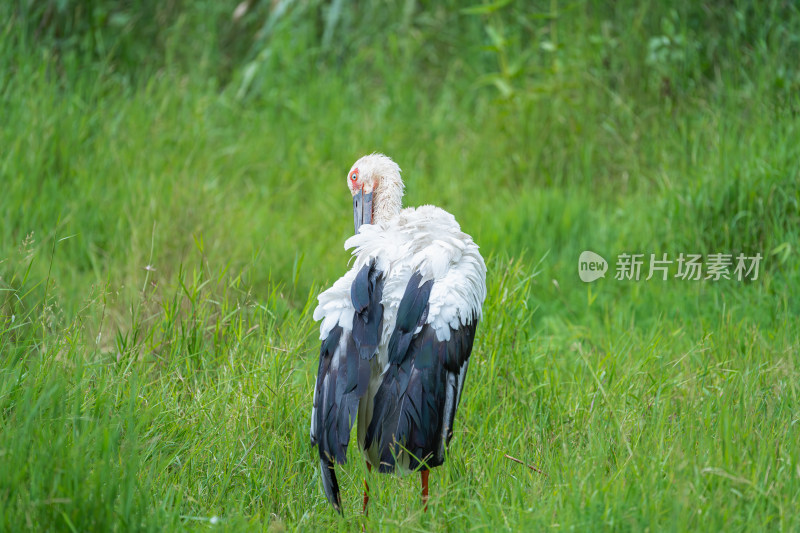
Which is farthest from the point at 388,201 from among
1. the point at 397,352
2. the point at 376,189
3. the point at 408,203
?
the point at 408,203

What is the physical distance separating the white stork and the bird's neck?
566 mm

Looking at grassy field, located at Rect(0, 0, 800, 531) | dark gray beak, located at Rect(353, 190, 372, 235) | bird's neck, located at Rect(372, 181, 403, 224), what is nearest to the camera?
grassy field, located at Rect(0, 0, 800, 531)

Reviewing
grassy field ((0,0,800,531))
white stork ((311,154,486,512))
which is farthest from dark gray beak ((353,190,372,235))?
white stork ((311,154,486,512))

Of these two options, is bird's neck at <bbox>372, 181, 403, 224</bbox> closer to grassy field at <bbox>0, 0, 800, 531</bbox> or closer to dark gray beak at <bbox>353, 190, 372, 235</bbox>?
dark gray beak at <bbox>353, 190, 372, 235</bbox>

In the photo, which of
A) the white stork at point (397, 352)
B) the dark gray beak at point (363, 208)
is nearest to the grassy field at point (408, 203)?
the white stork at point (397, 352)

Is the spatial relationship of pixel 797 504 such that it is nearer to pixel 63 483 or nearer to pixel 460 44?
pixel 63 483

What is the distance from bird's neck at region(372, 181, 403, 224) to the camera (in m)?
3.55

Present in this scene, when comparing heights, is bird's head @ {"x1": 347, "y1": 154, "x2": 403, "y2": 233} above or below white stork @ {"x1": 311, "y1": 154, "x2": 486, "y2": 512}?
above

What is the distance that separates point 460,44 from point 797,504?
503 cm

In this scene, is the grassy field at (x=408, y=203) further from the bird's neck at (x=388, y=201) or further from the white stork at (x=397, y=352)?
the bird's neck at (x=388, y=201)

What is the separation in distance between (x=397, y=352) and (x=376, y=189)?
3.69 ft

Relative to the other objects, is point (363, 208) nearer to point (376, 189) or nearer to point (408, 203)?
point (376, 189)

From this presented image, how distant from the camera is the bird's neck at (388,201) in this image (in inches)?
140

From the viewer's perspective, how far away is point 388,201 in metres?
3.58
